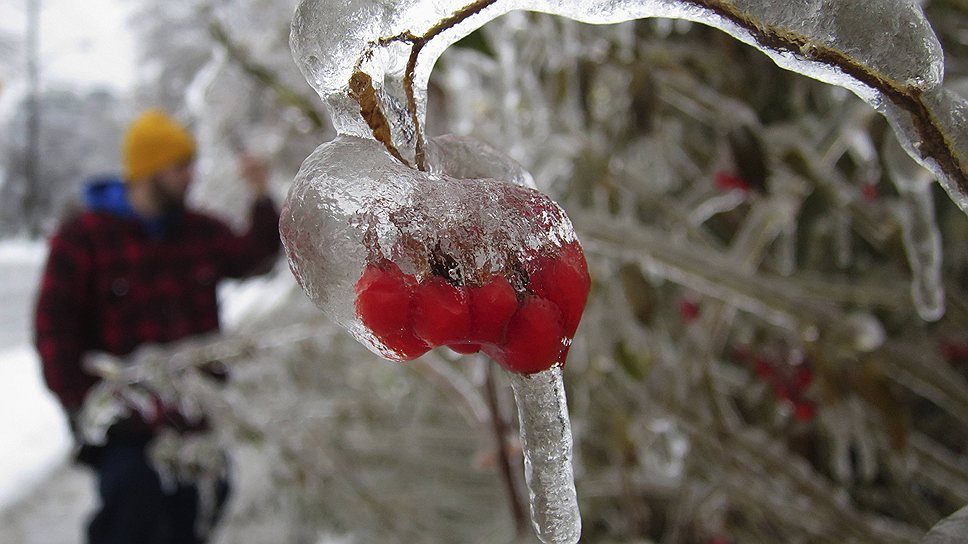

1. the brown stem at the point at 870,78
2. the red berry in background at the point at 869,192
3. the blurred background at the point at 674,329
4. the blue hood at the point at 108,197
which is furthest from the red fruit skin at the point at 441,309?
the blue hood at the point at 108,197

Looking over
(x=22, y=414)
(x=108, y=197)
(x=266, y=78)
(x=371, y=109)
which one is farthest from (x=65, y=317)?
(x=22, y=414)

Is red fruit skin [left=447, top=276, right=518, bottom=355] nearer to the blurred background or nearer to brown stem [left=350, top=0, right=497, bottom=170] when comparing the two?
brown stem [left=350, top=0, right=497, bottom=170]

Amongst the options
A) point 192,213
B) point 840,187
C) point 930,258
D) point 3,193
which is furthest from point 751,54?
point 3,193

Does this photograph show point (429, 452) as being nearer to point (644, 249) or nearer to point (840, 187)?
point (644, 249)

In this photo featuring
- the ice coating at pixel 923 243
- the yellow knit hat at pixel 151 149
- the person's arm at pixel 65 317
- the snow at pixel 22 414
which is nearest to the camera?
the ice coating at pixel 923 243

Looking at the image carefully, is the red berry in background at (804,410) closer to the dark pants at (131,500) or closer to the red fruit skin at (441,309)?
the red fruit skin at (441,309)
